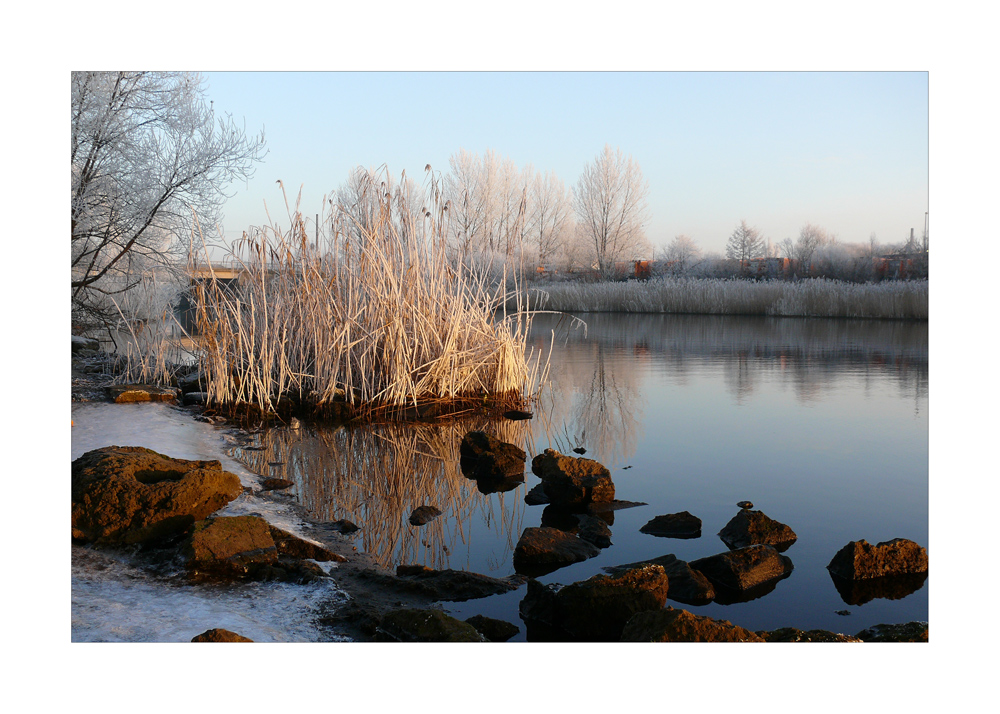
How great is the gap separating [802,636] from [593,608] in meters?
0.48

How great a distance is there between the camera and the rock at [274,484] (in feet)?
8.91

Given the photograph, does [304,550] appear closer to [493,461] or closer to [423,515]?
[423,515]

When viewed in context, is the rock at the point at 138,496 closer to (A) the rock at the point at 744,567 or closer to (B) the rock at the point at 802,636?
(A) the rock at the point at 744,567

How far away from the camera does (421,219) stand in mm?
4148

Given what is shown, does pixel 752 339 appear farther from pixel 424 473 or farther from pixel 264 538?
pixel 264 538

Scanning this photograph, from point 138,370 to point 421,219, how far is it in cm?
277

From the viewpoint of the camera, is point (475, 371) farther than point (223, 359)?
Yes

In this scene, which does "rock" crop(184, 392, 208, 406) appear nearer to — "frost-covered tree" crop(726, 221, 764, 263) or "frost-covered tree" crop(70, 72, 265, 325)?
"frost-covered tree" crop(70, 72, 265, 325)

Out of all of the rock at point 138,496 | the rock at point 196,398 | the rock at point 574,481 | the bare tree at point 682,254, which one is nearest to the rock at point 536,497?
the rock at point 574,481

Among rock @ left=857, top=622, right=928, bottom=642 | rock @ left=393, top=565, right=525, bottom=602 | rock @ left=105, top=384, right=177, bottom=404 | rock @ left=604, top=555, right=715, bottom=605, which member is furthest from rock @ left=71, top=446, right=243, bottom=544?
rock @ left=105, top=384, right=177, bottom=404

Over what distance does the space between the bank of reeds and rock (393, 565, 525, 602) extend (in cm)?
868

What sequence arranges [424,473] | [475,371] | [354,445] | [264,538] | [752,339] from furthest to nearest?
[752,339]
[475,371]
[354,445]
[424,473]
[264,538]

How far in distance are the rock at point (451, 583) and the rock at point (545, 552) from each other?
9 cm
